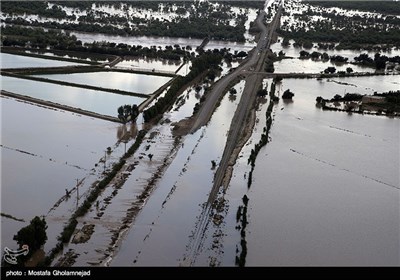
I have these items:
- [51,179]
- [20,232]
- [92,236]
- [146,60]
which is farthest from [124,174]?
[146,60]

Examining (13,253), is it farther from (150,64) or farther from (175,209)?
(150,64)

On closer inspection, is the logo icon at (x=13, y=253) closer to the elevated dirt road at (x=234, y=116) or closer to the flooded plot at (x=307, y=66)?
the elevated dirt road at (x=234, y=116)

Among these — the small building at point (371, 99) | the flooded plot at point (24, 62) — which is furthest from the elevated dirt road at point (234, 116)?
the flooded plot at point (24, 62)

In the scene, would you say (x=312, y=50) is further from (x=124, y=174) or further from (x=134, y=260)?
(x=134, y=260)

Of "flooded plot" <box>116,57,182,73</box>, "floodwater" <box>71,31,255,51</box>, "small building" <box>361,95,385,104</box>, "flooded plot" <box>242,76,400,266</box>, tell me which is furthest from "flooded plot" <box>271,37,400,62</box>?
"flooded plot" <box>242,76,400,266</box>

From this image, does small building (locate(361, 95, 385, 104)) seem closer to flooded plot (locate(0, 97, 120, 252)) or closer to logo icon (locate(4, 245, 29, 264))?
flooded plot (locate(0, 97, 120, 252))
